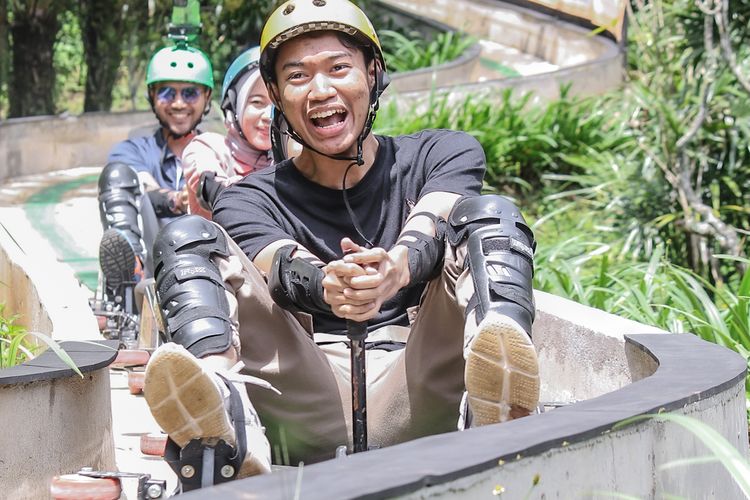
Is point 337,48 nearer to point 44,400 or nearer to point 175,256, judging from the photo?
point 175,256

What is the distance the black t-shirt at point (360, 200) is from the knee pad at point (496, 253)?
0.37 m

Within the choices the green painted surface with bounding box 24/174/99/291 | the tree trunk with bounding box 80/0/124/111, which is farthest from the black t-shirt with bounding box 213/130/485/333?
the tree trunk with bounding box 80/0/124/111

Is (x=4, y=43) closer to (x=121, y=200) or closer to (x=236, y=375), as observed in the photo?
(x=121, y=200)

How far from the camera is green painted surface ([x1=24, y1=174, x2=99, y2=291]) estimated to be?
9639mm

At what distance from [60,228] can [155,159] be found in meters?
5.10

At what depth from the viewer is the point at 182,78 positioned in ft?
22.8

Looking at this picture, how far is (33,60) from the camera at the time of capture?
1962 cm

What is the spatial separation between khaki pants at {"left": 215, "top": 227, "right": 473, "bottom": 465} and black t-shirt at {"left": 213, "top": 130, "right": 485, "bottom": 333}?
20 cm

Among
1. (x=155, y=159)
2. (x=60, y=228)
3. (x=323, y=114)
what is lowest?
(x=60, y=228)

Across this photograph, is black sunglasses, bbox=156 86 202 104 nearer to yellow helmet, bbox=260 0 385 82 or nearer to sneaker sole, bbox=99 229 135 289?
sneaker sole, bbox=99 229 135 289

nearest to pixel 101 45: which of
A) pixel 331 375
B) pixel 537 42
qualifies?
pixel 537 42

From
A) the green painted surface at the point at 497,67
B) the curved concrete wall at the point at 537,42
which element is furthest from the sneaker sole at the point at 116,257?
the green painted surface at the point at 497,67

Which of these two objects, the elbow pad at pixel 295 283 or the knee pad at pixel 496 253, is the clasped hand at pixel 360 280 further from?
the knee pad at pixel 496 253

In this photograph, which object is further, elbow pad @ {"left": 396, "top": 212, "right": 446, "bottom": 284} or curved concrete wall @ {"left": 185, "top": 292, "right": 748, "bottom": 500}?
elbow pad @ {"left": 396, "top": 212, "right": 446, "bottom": 284}
